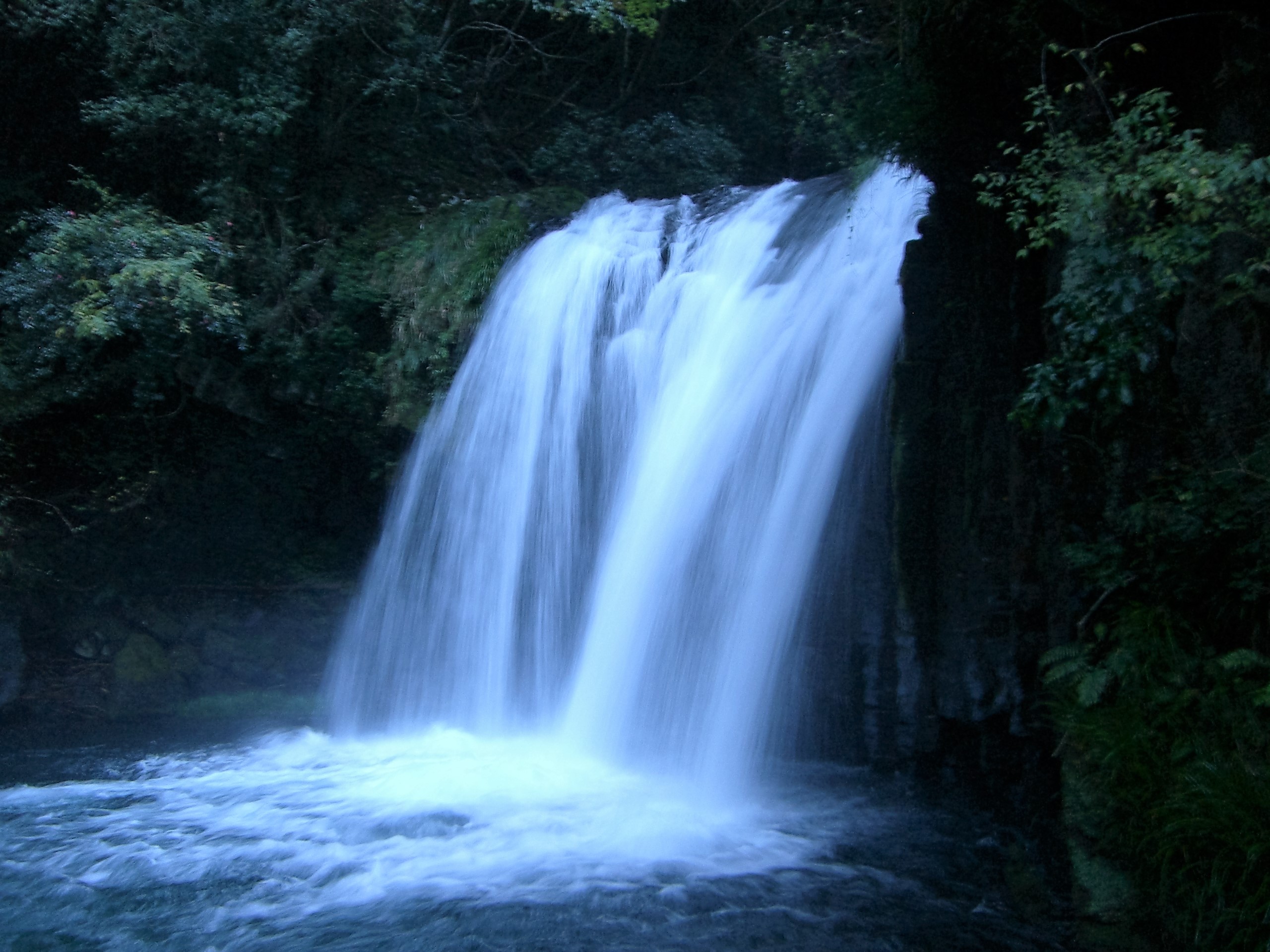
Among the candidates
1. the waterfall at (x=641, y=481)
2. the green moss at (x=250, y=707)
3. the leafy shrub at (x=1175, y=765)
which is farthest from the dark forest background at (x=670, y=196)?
the waterfall at (x=641, y=481)

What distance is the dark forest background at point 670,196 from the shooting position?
4.30 meters

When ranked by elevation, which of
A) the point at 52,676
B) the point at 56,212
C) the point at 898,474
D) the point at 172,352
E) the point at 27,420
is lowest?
the point at 52,676

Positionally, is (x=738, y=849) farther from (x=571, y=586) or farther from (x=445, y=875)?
(x=571, y=586)

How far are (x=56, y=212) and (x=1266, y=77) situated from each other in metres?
9.51

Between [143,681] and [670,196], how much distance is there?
7952mm

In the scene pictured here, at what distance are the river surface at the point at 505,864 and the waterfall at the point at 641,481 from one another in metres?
0.60

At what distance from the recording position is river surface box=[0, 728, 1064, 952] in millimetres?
4707

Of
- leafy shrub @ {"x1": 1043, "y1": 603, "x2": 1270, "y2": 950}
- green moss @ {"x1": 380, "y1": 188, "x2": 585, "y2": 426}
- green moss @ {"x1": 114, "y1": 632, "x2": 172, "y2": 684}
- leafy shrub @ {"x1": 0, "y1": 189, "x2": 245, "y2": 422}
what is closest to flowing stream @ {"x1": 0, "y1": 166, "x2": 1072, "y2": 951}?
green moss @ {"x1": 380, "y1": 188, "x2": 585, "y2": 426}

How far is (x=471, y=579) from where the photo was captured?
339 inches

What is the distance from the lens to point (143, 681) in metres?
10.2

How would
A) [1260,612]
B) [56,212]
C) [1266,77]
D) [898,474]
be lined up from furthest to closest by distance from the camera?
1. [56,212]
2. [898,474]
3. [1266,77]
4. [1260,612]

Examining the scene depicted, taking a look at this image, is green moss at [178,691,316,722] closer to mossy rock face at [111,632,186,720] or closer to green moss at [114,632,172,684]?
mossy rock face at [111,632,186,720]

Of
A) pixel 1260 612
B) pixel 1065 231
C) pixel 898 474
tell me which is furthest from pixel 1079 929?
pixel 1065 231

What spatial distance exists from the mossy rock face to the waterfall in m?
1.79
